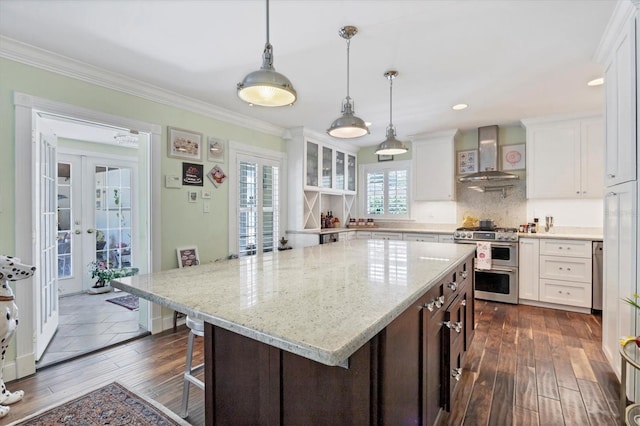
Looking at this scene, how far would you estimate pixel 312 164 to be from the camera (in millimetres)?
4836

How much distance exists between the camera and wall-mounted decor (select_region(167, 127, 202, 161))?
3312 mm

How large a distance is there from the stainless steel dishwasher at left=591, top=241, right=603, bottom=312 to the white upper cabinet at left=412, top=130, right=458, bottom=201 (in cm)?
180

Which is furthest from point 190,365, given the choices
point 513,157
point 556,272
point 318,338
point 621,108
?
point 513,157

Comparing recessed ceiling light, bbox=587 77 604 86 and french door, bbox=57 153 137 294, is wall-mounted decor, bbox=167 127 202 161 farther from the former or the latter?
recessed ceiling light, bbox=587 77 604 86

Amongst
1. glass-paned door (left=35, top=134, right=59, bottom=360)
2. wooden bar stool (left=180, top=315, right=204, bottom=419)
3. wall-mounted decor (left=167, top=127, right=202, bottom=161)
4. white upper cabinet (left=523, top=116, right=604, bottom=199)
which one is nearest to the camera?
wooden bar stool (left=180, top=315, right=204, bottom=419)

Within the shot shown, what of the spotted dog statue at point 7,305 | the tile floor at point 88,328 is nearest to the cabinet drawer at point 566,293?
the tile floor at point 88,328

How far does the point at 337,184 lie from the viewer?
5.45 meters

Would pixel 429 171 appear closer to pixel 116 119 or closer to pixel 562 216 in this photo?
pixel 562 216

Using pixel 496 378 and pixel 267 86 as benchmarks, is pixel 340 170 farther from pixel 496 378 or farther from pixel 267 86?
pixel 267 86

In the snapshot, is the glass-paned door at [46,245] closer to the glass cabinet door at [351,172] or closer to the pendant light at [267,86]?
the pendant light at [267,86]

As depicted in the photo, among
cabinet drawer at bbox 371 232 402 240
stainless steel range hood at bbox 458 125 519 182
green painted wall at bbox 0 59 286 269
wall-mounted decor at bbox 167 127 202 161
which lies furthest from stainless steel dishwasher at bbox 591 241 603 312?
wall-mounted decor at bbox 167 127 202 161

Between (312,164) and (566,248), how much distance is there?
3.45 metres

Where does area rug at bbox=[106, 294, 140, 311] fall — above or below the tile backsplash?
below

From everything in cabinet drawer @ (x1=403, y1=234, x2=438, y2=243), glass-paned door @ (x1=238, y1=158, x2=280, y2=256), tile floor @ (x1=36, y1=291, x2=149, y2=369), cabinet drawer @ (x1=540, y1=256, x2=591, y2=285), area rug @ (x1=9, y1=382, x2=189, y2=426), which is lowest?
area rug @ (x1=9, y1=382, x2=189, y2=426)
